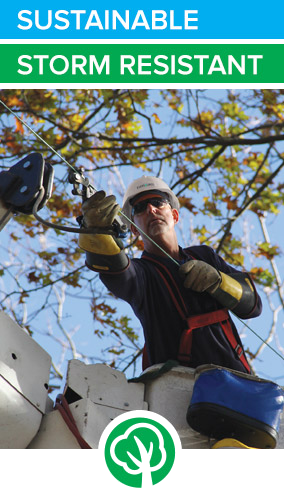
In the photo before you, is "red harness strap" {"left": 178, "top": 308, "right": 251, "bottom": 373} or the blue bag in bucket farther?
"red harness strap" {"left": 178, "top": 308, "right": 251, "bottom": 373}

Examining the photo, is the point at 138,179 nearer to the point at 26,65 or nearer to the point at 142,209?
the point at 142,209

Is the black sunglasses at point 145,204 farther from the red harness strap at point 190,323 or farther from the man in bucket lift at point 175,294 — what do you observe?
the red harness strap at point 190,323

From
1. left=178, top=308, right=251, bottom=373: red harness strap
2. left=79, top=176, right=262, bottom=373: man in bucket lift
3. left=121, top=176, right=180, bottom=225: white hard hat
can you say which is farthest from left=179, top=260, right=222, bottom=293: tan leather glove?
left=121, top=176, right=180, bottom=225: white hard hat

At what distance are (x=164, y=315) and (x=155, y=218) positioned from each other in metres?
0.83

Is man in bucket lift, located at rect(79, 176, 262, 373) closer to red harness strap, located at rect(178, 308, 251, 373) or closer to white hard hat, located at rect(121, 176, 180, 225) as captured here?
red harness strap, located at rect(178, 308, 251, 373)

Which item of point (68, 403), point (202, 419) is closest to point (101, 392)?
point (68, 403)

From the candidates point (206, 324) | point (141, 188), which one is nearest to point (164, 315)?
point (206, 324)

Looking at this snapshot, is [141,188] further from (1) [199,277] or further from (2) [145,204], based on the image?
(1) [199,277]

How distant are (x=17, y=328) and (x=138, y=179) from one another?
6.63 feet

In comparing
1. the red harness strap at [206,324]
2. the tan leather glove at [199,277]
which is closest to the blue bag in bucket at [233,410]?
the red harness strap at [206,324]

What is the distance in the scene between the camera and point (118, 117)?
9.39 meters

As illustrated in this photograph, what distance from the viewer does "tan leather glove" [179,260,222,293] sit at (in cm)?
477

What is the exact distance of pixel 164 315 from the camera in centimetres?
475

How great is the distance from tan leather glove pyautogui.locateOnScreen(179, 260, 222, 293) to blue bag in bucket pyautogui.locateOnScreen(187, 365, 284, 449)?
77 centimetres
